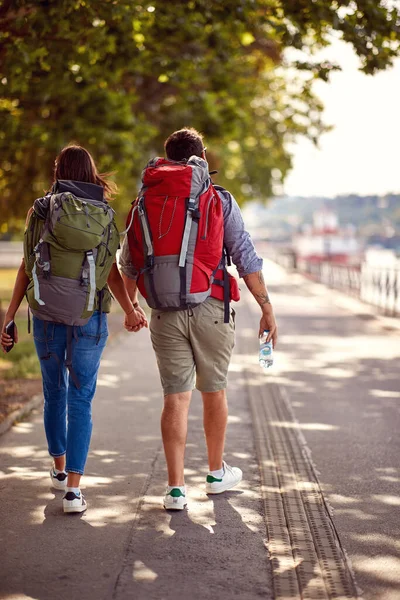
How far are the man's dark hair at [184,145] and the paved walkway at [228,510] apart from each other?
6.37 feet

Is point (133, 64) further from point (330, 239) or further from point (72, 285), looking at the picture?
point (330, 239)

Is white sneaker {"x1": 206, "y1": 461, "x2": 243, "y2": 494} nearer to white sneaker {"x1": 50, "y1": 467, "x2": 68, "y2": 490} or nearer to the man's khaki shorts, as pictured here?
the man's khaki shorts

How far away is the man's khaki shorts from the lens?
17.1 ft

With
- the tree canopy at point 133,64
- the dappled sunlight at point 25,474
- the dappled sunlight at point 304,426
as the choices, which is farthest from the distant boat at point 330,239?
the dappled sunlight at point 25,474

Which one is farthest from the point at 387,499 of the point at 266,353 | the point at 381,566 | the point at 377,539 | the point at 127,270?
the point at 127,270

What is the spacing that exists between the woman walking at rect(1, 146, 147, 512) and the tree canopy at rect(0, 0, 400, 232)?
11.4 feet

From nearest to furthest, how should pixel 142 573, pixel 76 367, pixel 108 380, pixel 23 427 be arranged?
pixel 142 573, pixel 76 367, pixel 23 427, pixel 108 380

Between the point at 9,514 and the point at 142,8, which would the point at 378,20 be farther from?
the point at 9,514

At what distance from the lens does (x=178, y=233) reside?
506cm

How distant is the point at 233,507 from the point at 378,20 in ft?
17.1

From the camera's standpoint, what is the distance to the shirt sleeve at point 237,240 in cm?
529

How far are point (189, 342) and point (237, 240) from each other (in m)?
0.62

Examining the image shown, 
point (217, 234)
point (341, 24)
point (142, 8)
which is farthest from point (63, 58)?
point (217, 234)

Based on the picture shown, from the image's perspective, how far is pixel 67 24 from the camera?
8648 mm
